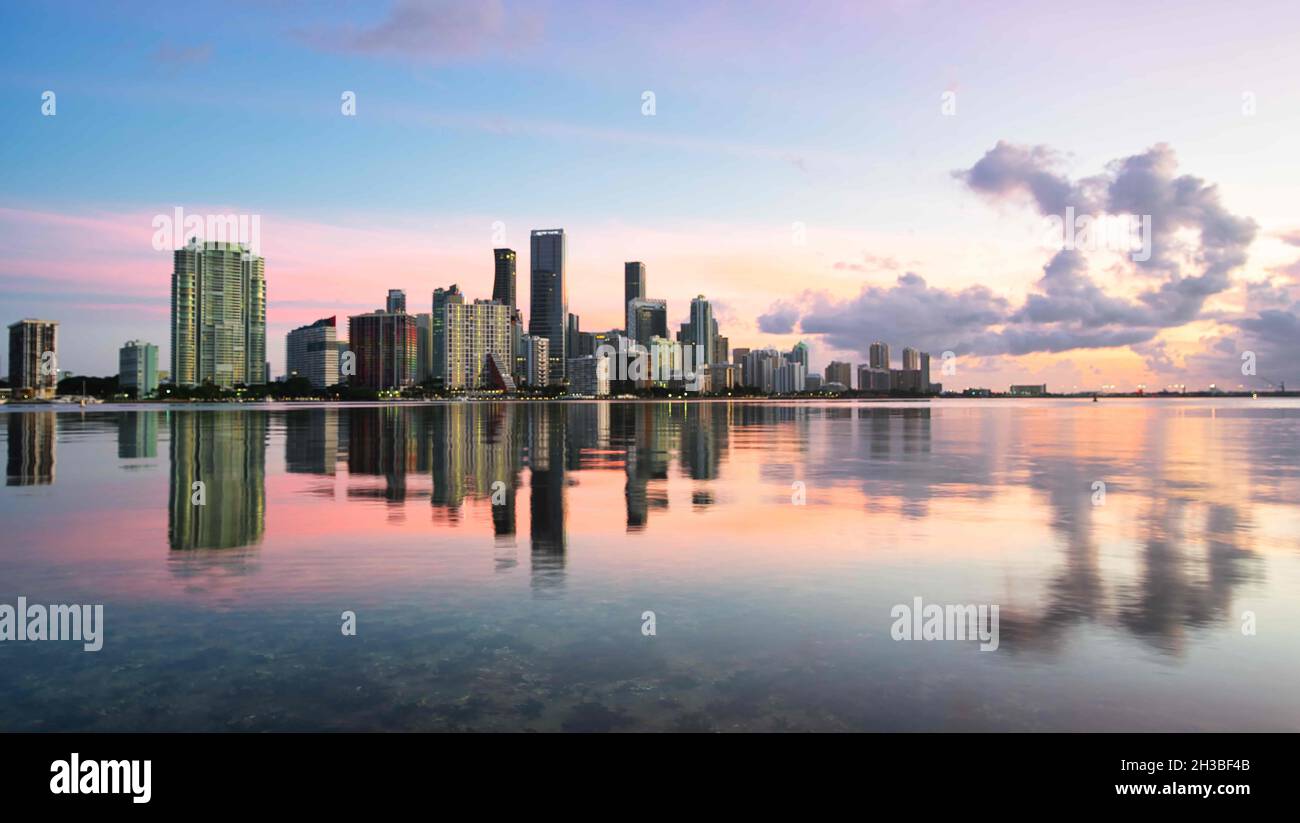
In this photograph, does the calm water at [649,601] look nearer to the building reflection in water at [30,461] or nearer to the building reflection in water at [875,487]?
the building reflection in water at [875,487]

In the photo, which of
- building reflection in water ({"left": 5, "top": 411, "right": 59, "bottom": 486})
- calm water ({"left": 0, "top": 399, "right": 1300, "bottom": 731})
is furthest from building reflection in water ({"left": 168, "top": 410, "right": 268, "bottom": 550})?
building reflection in water ({"left": 5, "top": 411, "right": 59, "bottom": 486})

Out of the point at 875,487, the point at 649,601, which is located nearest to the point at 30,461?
the point at 875,487

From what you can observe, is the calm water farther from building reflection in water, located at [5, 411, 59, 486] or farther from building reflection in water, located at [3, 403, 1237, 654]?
building reflection in water, located at [5, 411, 59, 486]

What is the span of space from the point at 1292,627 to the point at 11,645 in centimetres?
1974

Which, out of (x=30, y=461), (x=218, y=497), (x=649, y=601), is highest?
(x=30, y=461)

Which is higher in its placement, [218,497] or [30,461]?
[30,461]

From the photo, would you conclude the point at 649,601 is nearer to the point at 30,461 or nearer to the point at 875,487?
the point at 875,487

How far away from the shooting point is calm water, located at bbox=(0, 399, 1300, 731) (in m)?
9.55

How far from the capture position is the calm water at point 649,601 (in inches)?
376

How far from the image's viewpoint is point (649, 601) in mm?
14352

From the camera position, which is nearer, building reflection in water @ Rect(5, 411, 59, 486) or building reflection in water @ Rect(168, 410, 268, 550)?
building reflection in water @ Rect(168, 410, 268, 550)
